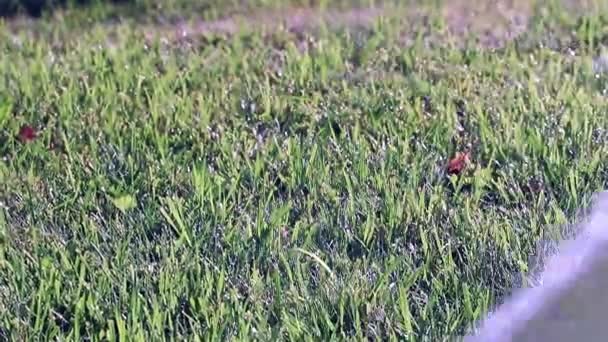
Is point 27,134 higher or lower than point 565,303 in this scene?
higher

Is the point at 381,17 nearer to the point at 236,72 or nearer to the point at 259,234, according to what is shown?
the point at 236,72

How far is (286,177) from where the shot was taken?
3715 mm

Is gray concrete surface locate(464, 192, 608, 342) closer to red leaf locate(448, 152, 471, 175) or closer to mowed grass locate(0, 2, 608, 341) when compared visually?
mowed grass locate(0, 2, 608, 341)

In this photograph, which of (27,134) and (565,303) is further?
(27,134)

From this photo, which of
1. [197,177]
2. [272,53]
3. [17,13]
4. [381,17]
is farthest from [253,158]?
[17,13]

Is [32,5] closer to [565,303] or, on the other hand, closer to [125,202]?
[125,202]

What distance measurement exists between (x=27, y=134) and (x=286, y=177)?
0.96 metres

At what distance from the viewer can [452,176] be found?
3.66 metres

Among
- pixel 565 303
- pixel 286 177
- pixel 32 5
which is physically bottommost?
pixel 565 303

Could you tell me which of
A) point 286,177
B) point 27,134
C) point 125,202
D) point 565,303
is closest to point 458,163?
point 286,177

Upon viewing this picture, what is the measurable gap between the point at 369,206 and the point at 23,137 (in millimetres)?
1290


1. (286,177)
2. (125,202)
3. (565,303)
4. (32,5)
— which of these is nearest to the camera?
(565,303)

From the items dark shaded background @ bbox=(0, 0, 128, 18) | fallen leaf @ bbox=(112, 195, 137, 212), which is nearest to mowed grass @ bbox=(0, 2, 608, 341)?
fallen leaf @ bbox=(112, 195, 137, 212)

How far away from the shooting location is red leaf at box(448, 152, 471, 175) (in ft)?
12.2
